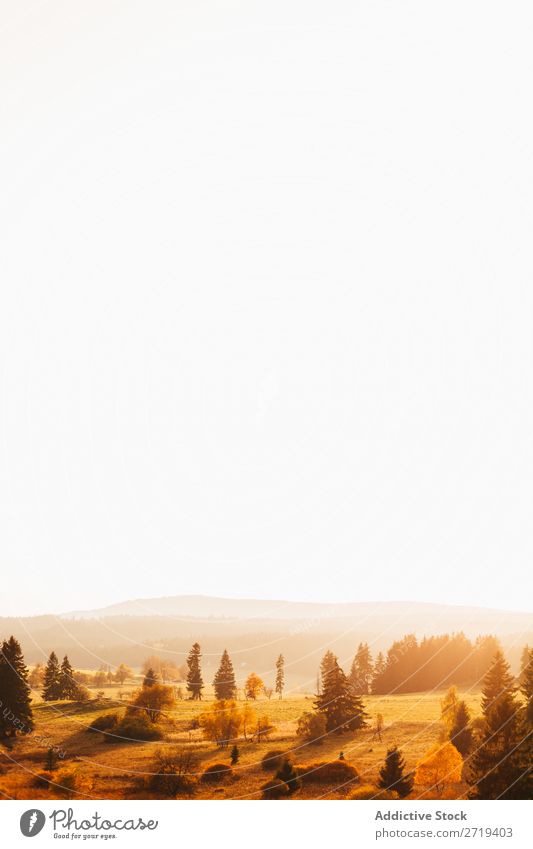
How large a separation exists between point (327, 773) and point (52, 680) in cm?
1492

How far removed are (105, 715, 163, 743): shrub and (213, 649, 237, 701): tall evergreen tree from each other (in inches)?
151

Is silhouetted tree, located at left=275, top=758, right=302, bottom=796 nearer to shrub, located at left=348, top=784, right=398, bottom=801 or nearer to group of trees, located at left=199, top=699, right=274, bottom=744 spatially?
group of trees, located at left=199, top=699, right=274, bottom=744

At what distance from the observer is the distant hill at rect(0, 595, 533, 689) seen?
35188 mm

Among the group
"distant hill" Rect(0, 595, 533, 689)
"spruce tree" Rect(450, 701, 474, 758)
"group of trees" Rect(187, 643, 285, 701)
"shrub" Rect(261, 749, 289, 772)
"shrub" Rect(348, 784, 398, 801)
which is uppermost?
"distant hill" Rect(0, 595, 533, 689)

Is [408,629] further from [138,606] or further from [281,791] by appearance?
[138,606]

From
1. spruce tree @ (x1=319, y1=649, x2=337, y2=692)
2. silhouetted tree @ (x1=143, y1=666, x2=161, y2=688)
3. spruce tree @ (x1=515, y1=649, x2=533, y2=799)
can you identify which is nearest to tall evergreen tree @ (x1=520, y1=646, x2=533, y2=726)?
spruce tree @ (x1=515, y1=649, x2=533, y2=799)

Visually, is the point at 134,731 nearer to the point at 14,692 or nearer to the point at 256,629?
the point at 14,692

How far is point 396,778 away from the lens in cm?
2989

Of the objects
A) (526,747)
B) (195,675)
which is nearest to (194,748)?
(195,675)

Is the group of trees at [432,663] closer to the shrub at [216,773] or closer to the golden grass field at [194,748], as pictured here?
the golden grass field at [194,748]

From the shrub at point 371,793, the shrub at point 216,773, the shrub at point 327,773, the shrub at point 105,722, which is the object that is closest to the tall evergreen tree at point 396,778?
the shrub at point 371,793

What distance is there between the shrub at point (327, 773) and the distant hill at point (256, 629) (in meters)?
4.65
